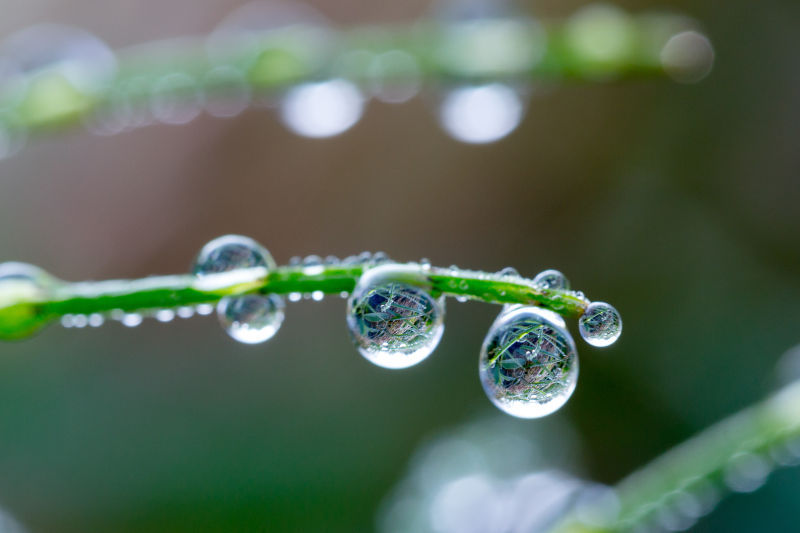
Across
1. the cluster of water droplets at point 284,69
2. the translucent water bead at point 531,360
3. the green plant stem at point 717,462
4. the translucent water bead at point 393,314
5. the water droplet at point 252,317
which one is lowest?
the green plant stem at point 717,462

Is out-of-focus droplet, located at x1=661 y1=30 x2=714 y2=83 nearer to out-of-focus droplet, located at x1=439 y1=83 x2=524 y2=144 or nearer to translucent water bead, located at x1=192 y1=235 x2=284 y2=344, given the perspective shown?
out-of-focus droplet, located at x1=439 y1=83 x2=524 y2=144

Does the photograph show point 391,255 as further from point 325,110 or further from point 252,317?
point 252,317

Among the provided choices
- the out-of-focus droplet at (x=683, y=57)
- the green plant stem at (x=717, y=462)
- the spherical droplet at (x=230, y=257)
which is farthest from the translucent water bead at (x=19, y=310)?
the out-of-focus droplet at (x=683, y=57)

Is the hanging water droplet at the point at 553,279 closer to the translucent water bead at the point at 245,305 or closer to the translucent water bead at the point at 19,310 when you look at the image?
the translucent water bead at the point at 245,305

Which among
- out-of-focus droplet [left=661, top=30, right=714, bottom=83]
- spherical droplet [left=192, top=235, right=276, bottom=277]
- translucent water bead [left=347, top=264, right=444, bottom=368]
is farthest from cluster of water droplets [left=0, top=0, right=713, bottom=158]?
translucent water bead [left=347, top=264, right=444, bottom=368]

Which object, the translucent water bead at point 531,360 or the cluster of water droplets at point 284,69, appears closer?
the translucent water bead at point 531,360
